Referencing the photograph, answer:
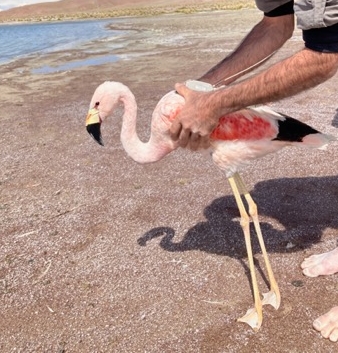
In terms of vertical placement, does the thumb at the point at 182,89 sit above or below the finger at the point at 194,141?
above

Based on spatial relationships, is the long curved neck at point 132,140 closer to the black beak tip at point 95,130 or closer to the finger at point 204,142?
the black beak tip at point 95,130

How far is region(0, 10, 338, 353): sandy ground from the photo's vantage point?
3055mm

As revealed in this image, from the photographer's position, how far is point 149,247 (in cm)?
401

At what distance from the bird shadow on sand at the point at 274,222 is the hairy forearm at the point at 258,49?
1.47m

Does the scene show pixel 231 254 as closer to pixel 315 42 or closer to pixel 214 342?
pixel 214 342

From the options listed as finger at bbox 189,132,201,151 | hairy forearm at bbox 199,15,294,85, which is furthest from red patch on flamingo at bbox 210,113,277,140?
hairy forearm at bbox 199,15,294,85

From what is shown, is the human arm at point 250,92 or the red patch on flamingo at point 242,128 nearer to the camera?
the human arm at point 250,92

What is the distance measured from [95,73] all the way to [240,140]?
10923mm

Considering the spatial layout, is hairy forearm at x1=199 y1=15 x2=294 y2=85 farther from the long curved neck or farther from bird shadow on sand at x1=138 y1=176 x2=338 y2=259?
bird shadow on sand at x1=138 y1=176 x2=338 y2=259

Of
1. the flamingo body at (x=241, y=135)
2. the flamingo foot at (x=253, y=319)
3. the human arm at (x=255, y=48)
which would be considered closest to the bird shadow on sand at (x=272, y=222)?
the flamingo foot at (x=253, y=319)

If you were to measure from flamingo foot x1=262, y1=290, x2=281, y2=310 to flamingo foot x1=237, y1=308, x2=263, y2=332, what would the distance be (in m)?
0.17

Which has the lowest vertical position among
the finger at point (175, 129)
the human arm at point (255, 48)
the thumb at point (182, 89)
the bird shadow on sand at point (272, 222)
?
the bird shadow on sand at point (272, 222)

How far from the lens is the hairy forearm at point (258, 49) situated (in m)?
3.31

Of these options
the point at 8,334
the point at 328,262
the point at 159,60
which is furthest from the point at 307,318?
the point at 159,60
